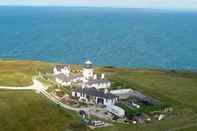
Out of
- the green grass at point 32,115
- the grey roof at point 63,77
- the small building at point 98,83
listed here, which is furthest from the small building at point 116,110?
the grey roof at point 63,77

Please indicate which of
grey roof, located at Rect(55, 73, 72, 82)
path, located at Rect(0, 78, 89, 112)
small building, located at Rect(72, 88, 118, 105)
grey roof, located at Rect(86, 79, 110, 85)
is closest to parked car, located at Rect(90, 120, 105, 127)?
path, located at Rect(0, 78, 89, 112)

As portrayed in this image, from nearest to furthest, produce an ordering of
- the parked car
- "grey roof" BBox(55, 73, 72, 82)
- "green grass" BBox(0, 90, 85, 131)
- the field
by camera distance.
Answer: "green grass" BBox(0, 90, 85, 131) < the field < the parked car < "grey roof" BBox(55, 73, 72, 82)

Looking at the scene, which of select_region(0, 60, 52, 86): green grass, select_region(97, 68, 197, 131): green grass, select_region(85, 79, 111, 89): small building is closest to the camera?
select_region(97, 68, 197, 131): green grass

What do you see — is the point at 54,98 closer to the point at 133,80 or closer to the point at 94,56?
the point at 133,80

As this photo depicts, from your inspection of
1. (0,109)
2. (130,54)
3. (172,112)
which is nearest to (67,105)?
(0,109)

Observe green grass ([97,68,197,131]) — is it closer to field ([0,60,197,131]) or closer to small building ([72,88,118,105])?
field ([0,60,197,131])

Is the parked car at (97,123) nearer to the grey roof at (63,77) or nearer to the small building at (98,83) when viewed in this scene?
the small building at (98,83)
